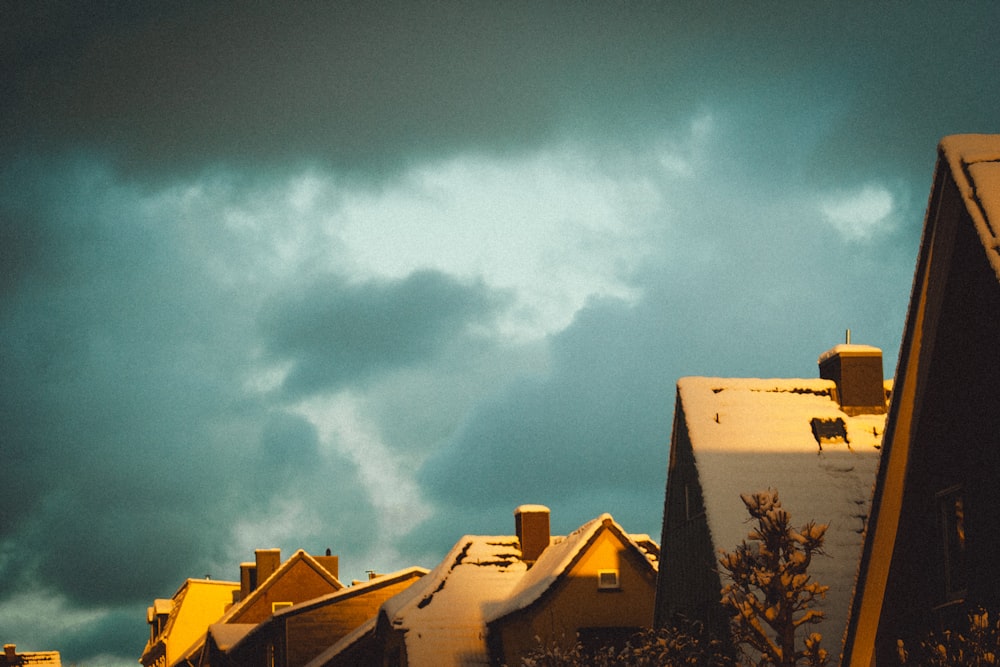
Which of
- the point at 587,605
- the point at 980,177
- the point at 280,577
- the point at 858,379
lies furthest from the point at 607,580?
the point at 280,577

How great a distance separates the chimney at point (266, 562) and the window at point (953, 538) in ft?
161

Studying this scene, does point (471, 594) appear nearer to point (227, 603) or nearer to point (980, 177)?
point (980, 177)

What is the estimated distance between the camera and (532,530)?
37594 millimetres

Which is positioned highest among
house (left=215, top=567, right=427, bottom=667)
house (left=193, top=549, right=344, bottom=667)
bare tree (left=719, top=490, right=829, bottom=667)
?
house (left=193, top=549, right=344, bottom=667)

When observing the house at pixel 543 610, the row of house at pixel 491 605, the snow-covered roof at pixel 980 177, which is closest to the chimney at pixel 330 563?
A: the row of house at pixel 491 605

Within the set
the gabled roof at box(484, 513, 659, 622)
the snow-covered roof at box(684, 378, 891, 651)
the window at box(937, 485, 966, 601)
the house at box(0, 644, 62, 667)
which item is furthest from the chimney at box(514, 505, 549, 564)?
the house at box(0, 644, 62, 667)

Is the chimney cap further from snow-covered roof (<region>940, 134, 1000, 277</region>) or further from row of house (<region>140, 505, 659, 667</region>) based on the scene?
snow-covered roof (<region>940, 134, 1000, 277</region>)

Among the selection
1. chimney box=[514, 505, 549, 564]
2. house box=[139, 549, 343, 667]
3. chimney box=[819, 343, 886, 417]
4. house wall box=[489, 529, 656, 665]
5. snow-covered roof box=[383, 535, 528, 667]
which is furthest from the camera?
house box=[139, 549, 343, 667]

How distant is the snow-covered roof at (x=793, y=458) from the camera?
20438mm

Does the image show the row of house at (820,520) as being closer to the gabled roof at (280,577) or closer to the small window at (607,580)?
the small window at (607,580)

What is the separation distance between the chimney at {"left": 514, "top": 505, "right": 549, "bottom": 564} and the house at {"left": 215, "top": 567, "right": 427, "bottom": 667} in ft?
26.6

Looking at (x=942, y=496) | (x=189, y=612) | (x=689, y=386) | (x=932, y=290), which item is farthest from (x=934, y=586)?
(x=189, y=612)

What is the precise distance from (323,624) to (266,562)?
16166 millimetres

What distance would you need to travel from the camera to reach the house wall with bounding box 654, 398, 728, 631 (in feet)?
73.3
